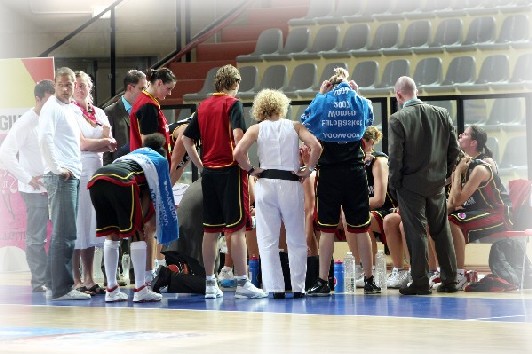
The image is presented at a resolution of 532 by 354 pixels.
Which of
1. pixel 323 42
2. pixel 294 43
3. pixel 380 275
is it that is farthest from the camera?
pixel 294 43

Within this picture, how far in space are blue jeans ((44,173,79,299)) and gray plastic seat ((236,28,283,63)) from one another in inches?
252

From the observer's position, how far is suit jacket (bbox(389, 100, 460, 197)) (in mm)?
7781

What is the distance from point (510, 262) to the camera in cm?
835

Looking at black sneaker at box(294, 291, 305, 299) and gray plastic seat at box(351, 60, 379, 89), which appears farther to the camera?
gray plastic seat at box(351, 60, 379, 89)

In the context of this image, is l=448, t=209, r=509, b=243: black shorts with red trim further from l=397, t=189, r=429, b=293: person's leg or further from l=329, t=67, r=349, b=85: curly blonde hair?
l=329, t=67, r=349, b=85: curly blonde hair

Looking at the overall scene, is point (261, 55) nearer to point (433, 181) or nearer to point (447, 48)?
point (447, 48)

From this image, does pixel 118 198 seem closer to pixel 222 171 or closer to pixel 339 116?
pixel 222 171

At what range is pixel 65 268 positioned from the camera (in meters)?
7.53

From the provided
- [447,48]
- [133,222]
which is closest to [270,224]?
[133,222]

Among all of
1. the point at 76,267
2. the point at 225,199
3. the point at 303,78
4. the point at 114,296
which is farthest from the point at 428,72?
the point at 114,296

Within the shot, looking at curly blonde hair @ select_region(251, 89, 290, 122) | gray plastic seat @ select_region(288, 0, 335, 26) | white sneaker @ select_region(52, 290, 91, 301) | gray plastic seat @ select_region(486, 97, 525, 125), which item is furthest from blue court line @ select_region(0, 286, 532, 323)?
gray plastic seat @ select_region(288, 0, 335, 26)

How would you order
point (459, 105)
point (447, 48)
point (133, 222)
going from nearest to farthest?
1. point (133, 222)
2. point (459, 105)
3. point (447, 48)

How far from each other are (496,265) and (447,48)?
5007 millimetres

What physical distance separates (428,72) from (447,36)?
69cm
